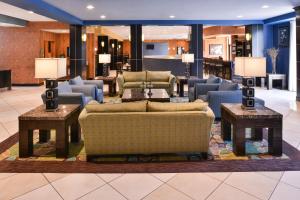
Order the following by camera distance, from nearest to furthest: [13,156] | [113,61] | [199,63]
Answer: [13,156] → [199,63] → [113,61]

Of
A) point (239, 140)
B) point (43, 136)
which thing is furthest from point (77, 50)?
point (239, 140)

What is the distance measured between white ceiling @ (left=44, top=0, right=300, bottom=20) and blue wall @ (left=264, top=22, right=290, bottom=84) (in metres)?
1.97

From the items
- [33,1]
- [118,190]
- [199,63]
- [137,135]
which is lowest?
[118,190]

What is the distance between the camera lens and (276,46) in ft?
43.7

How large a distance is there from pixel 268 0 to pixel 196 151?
5.89 meters

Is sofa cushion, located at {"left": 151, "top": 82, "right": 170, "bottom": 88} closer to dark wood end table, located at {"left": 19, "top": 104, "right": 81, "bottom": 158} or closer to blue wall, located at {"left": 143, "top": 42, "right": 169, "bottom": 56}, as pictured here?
dark wood end table, located at {"left": 19, "top": 104, "right": 81, "bottom": 158}

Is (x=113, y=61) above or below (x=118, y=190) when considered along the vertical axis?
above

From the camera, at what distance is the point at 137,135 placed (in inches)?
166

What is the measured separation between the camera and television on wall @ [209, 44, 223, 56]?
23.0 m

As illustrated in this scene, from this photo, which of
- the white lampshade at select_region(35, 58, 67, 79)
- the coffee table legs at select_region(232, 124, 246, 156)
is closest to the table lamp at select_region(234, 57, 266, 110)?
the coffee table legs at select_region(232, 124, 246, 156)

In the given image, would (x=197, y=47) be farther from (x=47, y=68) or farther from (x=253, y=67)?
(x=47, y=68)

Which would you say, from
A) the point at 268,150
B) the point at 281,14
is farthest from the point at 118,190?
the point at 281,14

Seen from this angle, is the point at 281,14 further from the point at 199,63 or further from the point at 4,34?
the point at 4,34

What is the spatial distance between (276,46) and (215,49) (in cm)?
1027
